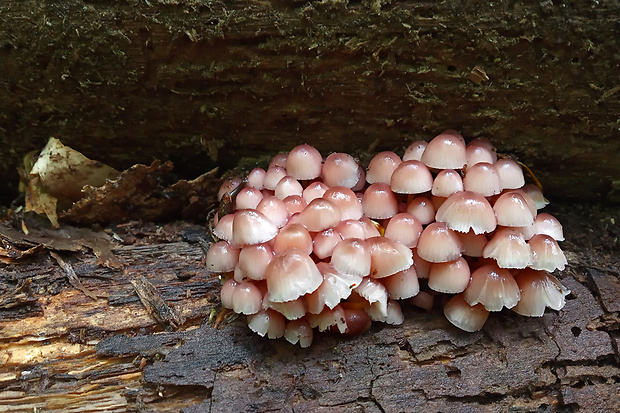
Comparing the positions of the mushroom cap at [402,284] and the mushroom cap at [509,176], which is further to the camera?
the mushroom cap at [509,176]

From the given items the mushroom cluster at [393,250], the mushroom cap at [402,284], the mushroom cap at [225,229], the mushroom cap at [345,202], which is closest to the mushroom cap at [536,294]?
the mushroom cluster at [393,250]

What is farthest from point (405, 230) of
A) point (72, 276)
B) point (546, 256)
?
point (72, 276)

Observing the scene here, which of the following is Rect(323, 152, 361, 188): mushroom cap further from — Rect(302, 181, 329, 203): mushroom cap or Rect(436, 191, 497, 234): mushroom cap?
Rect(436, 191, 497, 234): mushroom cap

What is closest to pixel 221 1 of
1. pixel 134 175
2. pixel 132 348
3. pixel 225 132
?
pixel 225 132

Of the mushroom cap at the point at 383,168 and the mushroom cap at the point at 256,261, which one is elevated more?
the mushroom cap at the point at 383,168

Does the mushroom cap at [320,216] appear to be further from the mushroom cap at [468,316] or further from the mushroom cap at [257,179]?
the mushroom cap at [468,316]

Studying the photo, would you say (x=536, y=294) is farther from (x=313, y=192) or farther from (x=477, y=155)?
(x=313, y=192)
